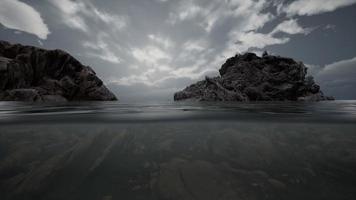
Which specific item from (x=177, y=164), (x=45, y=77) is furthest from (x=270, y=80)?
(x=45, y=77)

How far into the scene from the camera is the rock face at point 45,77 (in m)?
52.5

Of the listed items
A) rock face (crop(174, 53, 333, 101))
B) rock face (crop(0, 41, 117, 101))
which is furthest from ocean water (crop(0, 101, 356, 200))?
rock face (crop(174, 53, 333, 101))

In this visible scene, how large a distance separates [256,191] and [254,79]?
9995 cm

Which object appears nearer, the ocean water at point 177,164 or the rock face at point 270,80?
the ocean water at point 177,164

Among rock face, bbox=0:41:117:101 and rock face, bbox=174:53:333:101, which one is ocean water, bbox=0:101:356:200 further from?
rock face, bbox=174:53:333:101

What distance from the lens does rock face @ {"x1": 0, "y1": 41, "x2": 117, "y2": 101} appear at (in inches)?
2066

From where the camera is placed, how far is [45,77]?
63438 mm

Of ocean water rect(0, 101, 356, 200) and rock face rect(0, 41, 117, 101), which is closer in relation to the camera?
ocean water rect(0, 101, 356, 200)

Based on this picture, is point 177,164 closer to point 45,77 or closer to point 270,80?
point 45,77

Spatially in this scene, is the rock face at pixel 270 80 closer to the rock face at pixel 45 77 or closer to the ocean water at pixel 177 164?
the rock face at pixel 45 77

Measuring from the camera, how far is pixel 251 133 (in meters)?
4.68

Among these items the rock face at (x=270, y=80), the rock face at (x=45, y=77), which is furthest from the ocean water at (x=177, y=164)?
the rock face at (x=270, y=80)

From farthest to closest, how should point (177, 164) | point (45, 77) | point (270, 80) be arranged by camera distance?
point (270, 80), point (45, 77), point (177, 164)

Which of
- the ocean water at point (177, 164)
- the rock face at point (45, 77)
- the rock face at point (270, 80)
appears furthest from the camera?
the rock face at point (270, 80)
